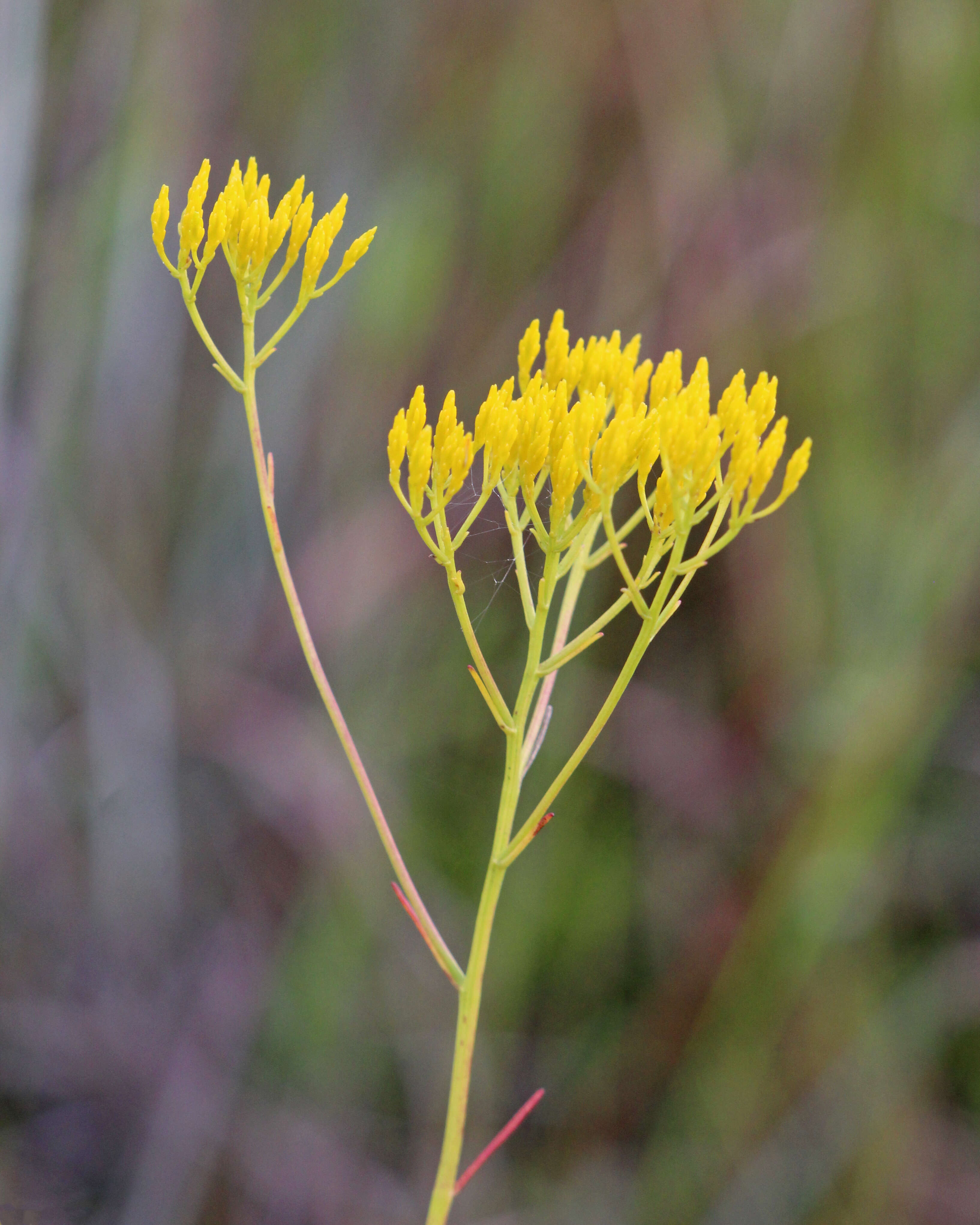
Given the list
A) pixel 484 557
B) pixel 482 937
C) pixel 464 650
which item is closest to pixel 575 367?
pixel 482 937

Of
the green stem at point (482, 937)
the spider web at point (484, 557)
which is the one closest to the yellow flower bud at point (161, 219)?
the green stem at point (482, 937)

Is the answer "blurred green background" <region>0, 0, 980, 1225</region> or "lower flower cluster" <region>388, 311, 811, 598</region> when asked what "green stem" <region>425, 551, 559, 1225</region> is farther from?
"blurred green background" <region>0, 0, 980, 1225</region>

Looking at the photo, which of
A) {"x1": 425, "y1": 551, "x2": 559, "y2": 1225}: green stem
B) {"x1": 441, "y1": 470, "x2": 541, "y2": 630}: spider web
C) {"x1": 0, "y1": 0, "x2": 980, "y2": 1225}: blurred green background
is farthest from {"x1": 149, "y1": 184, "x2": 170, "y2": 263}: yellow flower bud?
{"x1": 0, "y1": 0, "x2": 980, "y2": 1225}: blurred green background

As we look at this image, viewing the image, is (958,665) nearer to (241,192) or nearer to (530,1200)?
(530,1200)

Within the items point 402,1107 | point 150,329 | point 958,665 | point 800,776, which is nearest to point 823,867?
point 800,776

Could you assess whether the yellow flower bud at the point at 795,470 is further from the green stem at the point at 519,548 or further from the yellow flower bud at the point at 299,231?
the yellow flower bud at the point at 299,231

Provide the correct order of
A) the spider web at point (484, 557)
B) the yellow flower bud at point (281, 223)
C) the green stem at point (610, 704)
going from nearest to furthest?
the green stem at point (610, 704), the yellow flower bud at point (281, 223), the spider web at point (484, 557)
